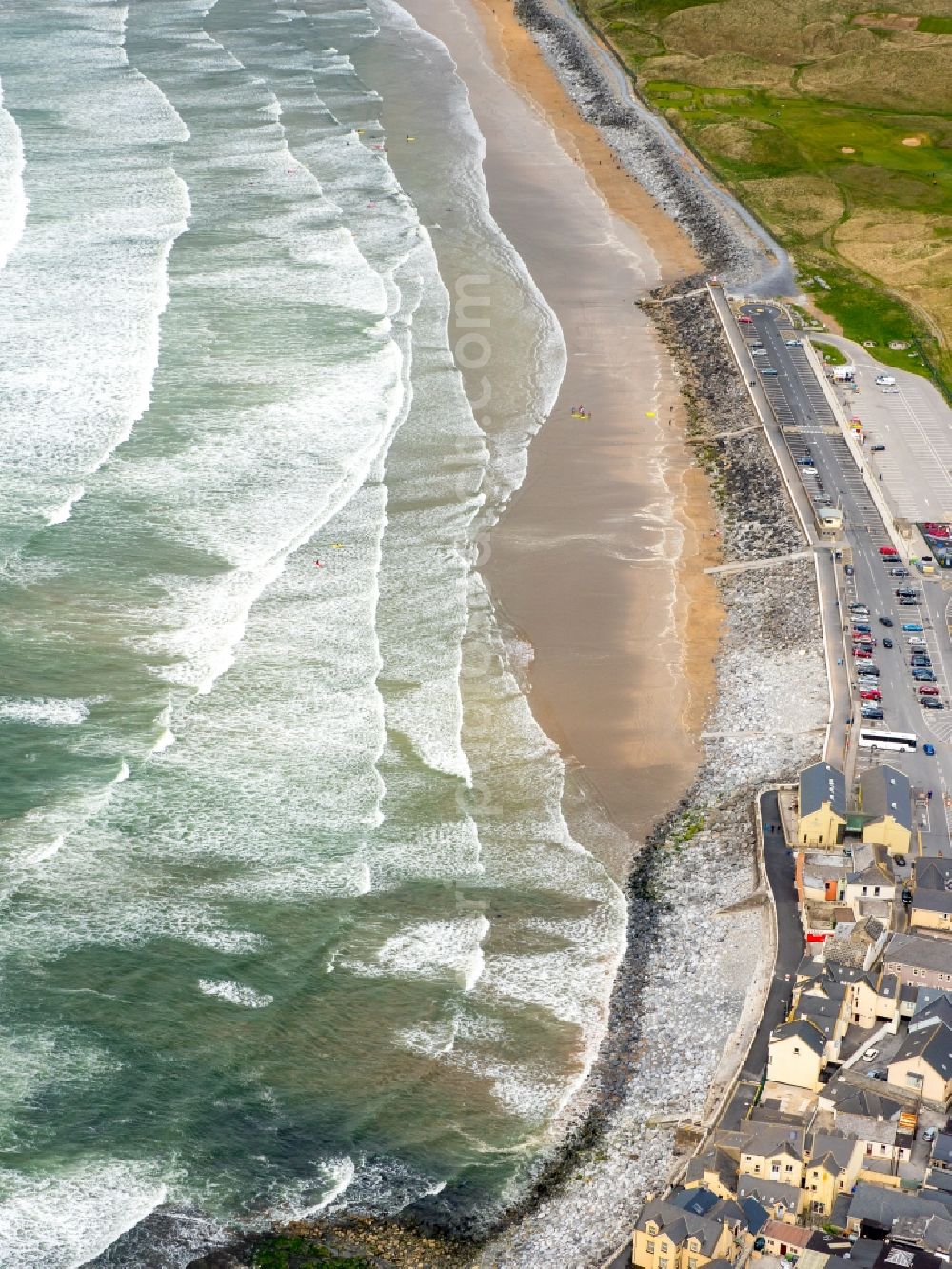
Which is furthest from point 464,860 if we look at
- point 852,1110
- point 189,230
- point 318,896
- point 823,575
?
point 189,230

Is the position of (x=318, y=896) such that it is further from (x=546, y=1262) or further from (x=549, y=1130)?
(x=546, y=1262)

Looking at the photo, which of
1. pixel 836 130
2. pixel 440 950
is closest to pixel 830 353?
pixel 836 130

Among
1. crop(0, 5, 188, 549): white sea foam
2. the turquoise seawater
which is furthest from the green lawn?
crop(0, 5, 188, 549): white sea foam

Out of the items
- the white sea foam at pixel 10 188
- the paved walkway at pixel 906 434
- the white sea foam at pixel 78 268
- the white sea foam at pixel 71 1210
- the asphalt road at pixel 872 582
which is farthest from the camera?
the white sea foam at pixel 10 188

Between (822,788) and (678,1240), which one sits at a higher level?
(822,788)

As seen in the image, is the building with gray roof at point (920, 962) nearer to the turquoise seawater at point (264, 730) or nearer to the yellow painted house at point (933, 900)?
the yellow painted house at point (933, 900)

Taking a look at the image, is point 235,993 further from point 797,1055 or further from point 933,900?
point 933,900

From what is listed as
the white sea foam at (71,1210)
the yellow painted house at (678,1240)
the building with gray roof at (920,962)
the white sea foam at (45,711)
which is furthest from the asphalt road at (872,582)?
the white sea foam at (45,711)
